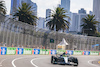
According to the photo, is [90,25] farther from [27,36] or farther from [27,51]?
[27,36]

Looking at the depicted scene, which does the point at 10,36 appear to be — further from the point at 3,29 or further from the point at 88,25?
the point at 88,25

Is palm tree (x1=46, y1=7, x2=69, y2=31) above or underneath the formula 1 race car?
above

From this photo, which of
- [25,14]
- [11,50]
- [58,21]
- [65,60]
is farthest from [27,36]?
[58,21]

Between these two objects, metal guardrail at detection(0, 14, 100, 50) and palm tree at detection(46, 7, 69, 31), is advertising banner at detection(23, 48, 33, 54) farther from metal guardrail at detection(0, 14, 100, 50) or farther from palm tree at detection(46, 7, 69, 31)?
palm tree at detection(46, 7, 69, 31)

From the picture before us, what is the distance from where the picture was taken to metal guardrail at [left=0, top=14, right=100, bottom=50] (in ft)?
77.5

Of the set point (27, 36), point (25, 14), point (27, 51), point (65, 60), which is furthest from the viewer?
point (25, 14)

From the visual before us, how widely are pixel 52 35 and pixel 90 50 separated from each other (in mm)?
16032

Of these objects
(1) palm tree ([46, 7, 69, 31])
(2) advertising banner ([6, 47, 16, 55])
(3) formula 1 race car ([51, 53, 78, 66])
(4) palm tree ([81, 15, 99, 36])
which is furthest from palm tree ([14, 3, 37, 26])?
(3) formula 1 race car ([51, 53, 78, 66])

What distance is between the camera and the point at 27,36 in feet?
94.4

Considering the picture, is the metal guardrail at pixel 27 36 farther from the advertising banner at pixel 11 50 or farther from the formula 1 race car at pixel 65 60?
the formula 1 race car at pixel 65 60

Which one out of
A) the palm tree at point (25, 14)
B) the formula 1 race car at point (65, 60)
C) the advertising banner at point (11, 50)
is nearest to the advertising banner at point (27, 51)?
the advertising banner at point (11, 50)

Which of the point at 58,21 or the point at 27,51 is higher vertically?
the point at 58,21

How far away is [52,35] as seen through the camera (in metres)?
34.8

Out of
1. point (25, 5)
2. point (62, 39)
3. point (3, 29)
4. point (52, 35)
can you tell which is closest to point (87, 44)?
point (62, 39)
